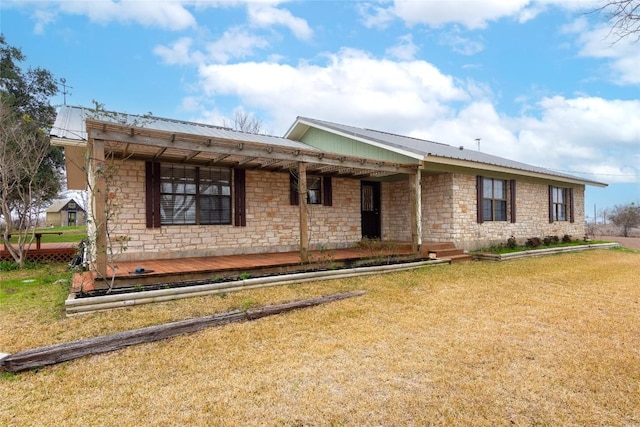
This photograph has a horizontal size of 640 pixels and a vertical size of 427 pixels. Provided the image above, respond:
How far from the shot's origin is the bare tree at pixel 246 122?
966 inches

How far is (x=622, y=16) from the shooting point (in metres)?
3.37

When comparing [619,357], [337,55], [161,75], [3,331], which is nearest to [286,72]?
[337,55]

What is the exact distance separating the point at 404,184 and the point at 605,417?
370 inches

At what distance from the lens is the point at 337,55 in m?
13.8

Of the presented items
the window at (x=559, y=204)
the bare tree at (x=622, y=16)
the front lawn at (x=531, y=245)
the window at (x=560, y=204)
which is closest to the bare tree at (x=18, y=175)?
the bare tree at (x=622, y=16)

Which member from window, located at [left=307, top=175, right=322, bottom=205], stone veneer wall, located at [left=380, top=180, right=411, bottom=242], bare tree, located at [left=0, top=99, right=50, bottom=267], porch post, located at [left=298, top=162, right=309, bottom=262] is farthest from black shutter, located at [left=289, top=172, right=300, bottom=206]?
bare tree, located at [left=0, top=99, right=50, bottom=267]

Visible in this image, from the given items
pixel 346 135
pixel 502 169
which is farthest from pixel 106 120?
pixel 502 169

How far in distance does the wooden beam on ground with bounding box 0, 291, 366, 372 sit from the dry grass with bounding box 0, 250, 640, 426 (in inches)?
4.5

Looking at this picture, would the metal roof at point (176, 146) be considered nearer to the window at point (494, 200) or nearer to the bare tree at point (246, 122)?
the window at point (494, 200)

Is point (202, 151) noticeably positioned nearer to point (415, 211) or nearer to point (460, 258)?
point (415, 211)

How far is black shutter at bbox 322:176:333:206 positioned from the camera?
33.2ft

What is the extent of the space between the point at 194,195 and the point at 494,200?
9174 mm

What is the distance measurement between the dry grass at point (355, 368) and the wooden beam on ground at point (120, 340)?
0.11 m

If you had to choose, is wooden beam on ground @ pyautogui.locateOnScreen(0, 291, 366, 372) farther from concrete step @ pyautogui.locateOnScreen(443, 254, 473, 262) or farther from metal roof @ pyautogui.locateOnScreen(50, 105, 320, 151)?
concrete step @ pyautogui.locateOnScreen(443, 254, 473, 262)
